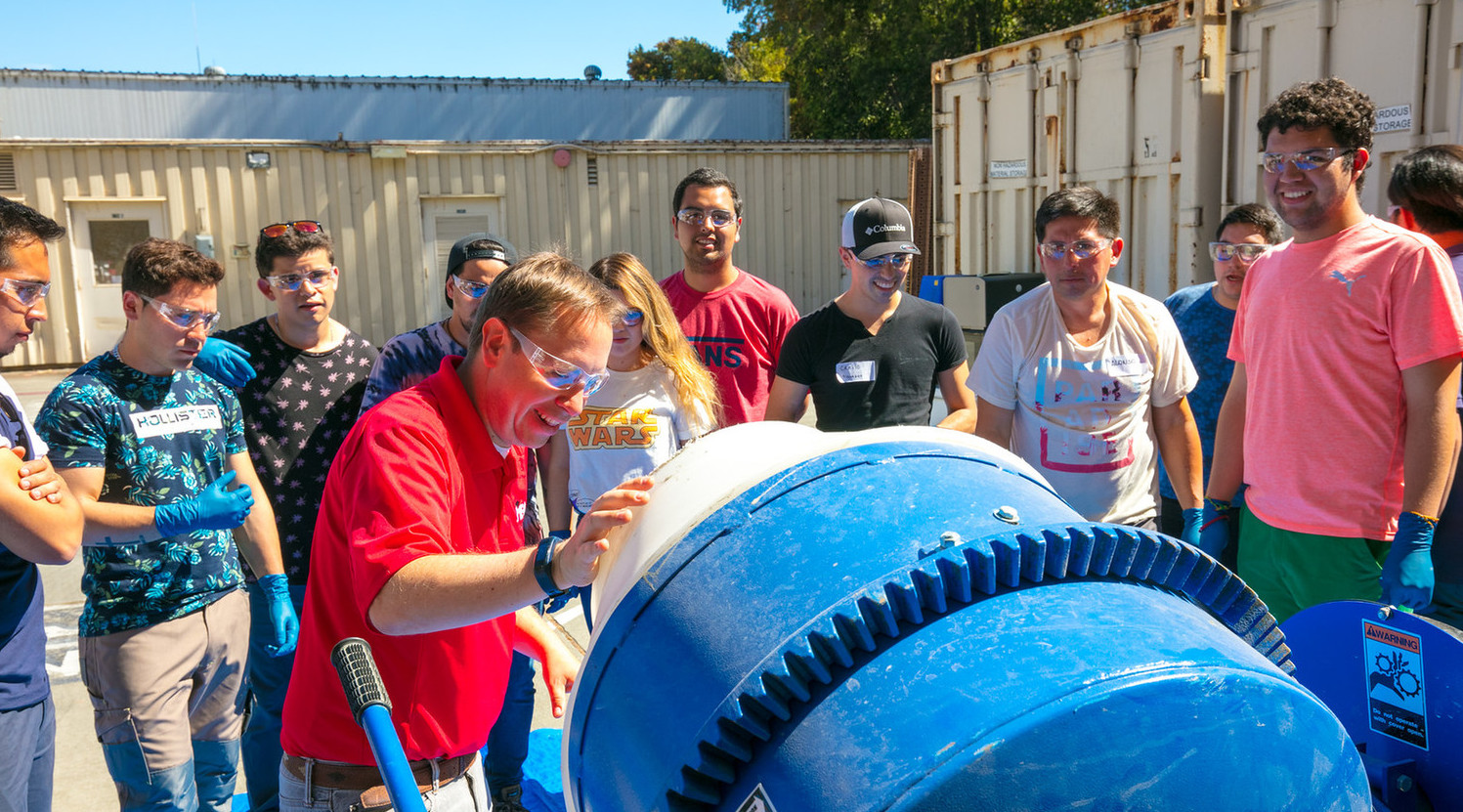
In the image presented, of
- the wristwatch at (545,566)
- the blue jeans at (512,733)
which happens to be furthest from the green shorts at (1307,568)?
the blue jeans at (512,733)

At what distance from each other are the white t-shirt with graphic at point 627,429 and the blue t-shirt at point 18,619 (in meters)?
1.46

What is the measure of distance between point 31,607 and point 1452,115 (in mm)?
6357

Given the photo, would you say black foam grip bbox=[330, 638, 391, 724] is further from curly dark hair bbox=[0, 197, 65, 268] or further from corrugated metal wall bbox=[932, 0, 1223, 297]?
corrugated metal wall bbox=[932, 0, 1223, 297]

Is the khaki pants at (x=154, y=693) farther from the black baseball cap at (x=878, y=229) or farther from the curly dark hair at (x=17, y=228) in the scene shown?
the black baseball cap at (x=878, y=229)

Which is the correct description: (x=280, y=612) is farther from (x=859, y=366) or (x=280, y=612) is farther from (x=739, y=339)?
(x=859, y=366)

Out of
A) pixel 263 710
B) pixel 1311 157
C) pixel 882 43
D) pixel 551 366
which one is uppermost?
pixel 882 43

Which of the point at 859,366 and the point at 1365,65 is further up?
the point at 1365,65

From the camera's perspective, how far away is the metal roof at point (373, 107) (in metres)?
17.9

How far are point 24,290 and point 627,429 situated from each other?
1.60m

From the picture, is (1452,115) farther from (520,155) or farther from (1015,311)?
(520,155)

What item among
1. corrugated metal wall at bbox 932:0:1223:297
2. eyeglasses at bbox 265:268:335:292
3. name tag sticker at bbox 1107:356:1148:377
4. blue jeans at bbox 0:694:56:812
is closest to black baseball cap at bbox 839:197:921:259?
name tag sticker at bbox 1107:356:1148:377

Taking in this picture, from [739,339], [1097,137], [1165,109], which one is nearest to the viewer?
[739,339]

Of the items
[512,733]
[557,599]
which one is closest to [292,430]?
[512,733]

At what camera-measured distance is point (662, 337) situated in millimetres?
3297
